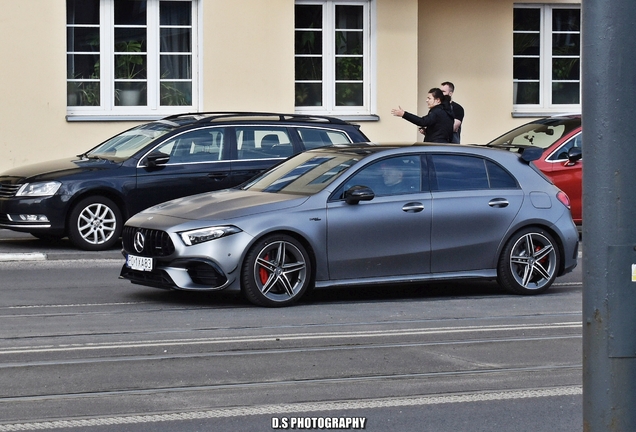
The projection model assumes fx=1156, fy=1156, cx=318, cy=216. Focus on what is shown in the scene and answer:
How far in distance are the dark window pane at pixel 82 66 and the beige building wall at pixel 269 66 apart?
32cm

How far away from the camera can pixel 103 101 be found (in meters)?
19.8

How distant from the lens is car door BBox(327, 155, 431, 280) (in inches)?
381

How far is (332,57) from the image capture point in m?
21.2

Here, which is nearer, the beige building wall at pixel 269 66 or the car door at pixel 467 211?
the car door at pixel 467 211

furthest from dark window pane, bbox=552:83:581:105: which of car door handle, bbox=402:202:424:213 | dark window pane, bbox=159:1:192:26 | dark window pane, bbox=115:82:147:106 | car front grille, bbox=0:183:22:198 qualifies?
car door handle, bbox=402:202:424:213

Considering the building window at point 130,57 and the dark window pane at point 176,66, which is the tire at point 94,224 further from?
the dark window pane at point 176,66

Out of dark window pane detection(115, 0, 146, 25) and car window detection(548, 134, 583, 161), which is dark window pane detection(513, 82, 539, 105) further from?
dark window pane detection(115, 0, 146, 25)

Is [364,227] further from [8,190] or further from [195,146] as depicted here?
[8,190]

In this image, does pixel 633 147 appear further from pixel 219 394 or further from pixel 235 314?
pixel 235 314

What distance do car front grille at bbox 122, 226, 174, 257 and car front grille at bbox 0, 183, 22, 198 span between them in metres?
4.26

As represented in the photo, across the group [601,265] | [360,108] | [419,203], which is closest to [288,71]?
[360,108]

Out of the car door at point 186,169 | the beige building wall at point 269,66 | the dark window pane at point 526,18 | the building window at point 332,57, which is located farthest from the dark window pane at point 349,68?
the car door at point 186,169

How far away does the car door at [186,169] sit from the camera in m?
14.1

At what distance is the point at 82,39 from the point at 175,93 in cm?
184
